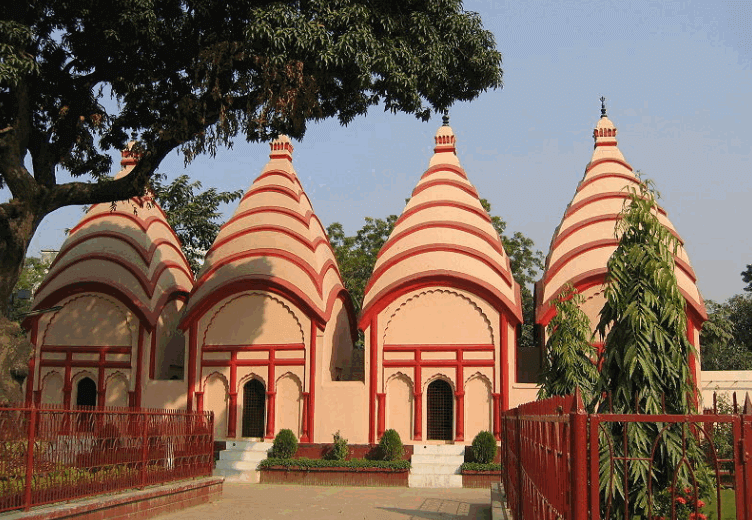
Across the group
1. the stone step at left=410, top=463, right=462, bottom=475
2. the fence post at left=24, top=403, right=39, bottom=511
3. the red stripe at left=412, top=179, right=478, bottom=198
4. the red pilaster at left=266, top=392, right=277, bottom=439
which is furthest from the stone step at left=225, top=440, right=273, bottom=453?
the fence post at left=24, top=403, right=39, bottom=511

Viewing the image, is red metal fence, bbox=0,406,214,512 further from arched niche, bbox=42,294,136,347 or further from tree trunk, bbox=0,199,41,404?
arched niche, bbox=42,294,136,347

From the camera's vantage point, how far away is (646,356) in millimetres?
7148

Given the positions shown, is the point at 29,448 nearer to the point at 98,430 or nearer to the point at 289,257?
the point at 98,430

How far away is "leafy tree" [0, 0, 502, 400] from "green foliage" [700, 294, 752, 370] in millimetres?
13729

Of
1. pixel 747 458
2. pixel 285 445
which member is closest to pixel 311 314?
pixel 285 445

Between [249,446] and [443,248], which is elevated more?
[443,248]

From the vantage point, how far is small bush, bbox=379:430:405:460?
18.6 meters

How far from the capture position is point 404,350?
1992cm

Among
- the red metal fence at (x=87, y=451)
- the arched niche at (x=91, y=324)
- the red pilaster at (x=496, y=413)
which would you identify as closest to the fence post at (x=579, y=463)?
the red metal fence at (x=87, y=451)

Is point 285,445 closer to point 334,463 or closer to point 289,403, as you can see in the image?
point 334,463

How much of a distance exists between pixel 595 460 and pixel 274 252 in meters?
17.7

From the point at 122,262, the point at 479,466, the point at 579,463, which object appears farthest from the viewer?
the point at 122,262

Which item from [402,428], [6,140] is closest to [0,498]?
[6,140]

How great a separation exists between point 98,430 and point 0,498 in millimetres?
2282
